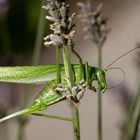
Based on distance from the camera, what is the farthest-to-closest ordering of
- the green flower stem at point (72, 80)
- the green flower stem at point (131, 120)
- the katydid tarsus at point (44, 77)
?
the green flower stem at point (131, 120) < the katydid tarsus at point (44, 77) < the green flower stem at point (72, 80)

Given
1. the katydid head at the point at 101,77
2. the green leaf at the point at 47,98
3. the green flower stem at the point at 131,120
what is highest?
the katydid head at the point at 101,77

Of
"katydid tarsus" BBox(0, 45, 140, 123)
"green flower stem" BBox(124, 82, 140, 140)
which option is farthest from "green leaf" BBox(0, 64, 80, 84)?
"green flower stem" BBox(124, 82, 140, 140)

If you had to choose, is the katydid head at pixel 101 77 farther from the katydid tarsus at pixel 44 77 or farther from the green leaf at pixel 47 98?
the green leaf at pixel 47 98

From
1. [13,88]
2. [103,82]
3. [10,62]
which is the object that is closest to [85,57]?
[13,88]

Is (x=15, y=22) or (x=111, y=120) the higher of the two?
(x=15, y=22)

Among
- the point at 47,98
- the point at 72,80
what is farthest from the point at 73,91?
the point at 47,98

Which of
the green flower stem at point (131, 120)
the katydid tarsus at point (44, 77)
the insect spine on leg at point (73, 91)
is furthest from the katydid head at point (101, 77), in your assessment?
Answer: the green flower stem at point (131, 120)

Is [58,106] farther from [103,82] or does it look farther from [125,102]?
[103,82]

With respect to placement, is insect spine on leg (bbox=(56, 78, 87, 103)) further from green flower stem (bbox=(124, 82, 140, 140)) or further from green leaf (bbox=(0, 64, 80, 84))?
green flower stem (bbox=(124, 82, 140, 140))

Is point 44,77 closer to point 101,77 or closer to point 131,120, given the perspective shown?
point 101,77
